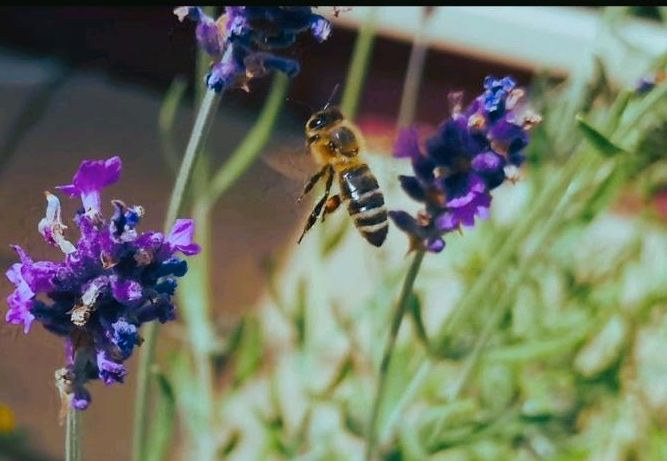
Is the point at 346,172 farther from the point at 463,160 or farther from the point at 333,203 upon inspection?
the point at 463,160

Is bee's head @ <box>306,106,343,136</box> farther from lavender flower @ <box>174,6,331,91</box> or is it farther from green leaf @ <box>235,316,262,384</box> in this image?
green leaf @ <box>235,316,262,384</box>

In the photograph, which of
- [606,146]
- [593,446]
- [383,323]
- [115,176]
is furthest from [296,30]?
[593,446]

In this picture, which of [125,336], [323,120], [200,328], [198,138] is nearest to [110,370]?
[125,336]

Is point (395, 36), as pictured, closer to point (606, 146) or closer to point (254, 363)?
point (254, 363)

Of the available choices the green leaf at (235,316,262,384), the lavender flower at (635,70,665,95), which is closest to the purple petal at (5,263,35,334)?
the lavender flower at (635,70,665,95)

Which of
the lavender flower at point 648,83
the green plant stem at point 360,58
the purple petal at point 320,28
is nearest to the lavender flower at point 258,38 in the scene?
the purple petal at point 320,28

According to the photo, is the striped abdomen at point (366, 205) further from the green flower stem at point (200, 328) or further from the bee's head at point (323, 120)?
the green flower stem at point (200, 328)
